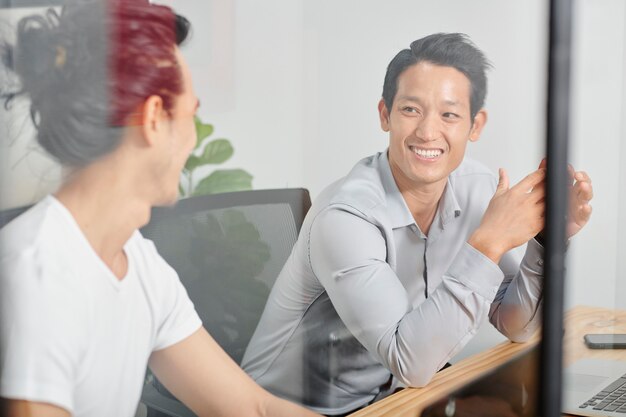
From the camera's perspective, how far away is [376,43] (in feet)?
4.64

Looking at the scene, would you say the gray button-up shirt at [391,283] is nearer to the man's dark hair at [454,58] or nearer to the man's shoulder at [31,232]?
the man's dark hair at [454,58]

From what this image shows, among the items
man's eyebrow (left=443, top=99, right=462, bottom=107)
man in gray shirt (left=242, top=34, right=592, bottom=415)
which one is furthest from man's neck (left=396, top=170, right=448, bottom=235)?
man's eyebrow (left=443, top=99, right=462, bottom=107)

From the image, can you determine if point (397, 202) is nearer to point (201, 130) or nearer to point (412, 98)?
point (412, 98)

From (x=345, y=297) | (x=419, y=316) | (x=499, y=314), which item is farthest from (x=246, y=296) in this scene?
(x=499, y=314)

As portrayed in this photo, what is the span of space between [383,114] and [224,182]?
0.29m

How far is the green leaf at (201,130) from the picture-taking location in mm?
1419

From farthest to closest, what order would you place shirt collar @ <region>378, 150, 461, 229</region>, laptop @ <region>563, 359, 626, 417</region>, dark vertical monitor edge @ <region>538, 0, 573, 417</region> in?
1. laptop @ <region>563, 359, 626, 417</region>
2. shirt collar @ <region>378, 150, 461, 229</region>
3. dark vertical monitor edge @ <region>538, 0, 573, 417</region>

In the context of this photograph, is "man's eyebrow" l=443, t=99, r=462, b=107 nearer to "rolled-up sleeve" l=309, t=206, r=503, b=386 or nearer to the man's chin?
"rolled-up sleeve" l=309, t=206, r=503, b=386

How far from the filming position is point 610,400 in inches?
64.1

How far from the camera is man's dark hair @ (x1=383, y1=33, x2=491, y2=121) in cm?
141

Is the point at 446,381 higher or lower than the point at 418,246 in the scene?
lower

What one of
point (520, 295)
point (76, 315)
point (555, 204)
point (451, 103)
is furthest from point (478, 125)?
point (76, 315)

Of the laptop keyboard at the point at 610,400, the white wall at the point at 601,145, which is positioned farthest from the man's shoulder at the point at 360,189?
the laptop keyboard at the point at 610,400

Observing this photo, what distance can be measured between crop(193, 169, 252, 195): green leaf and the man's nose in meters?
0.29
